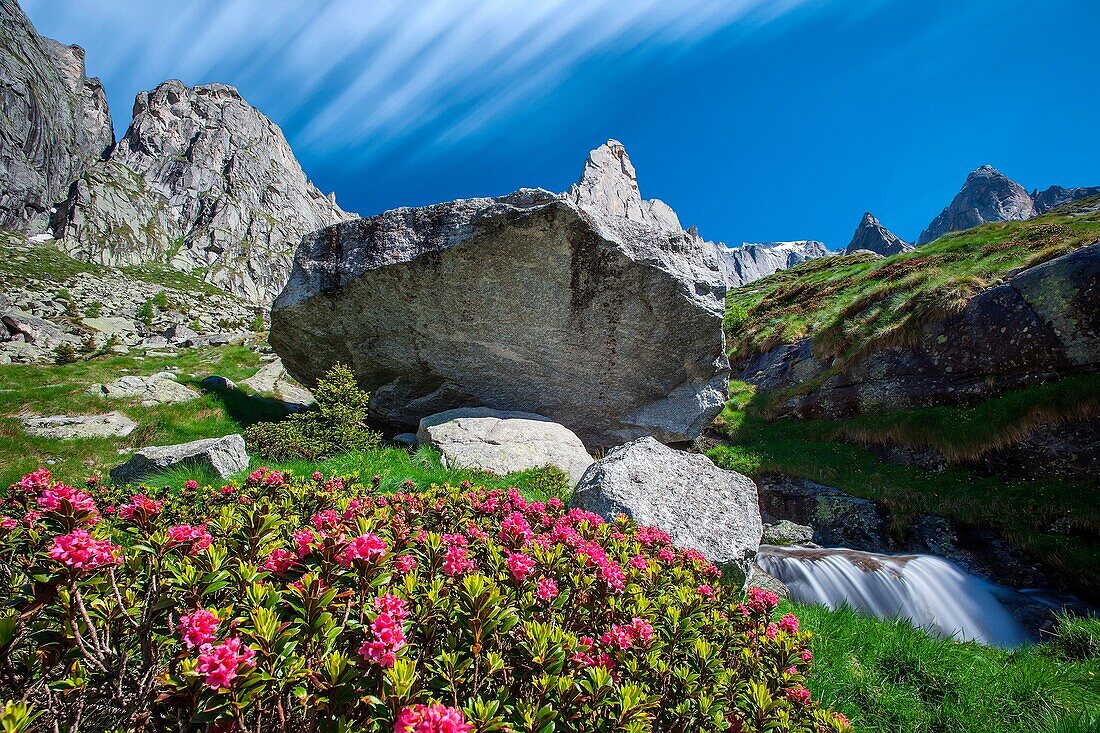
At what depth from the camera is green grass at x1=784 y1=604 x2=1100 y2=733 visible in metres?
4.84

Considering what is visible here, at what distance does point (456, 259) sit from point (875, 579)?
1363 centimetres

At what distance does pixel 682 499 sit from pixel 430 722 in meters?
7.09

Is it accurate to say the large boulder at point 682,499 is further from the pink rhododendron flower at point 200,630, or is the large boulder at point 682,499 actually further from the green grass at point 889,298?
the green grass at point 889,298

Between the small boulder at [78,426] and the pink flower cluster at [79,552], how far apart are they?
1427 centimetres

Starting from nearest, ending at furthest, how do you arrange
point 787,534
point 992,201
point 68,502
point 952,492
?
point 68,502, point 952,492, point 787,534, point 992,201

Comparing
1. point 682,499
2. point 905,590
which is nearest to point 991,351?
point 905,590

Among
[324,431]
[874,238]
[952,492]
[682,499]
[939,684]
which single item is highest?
[874,238]

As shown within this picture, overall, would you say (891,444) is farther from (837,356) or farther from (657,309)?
(657,309)

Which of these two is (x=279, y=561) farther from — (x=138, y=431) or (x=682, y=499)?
(x=138, y=431)

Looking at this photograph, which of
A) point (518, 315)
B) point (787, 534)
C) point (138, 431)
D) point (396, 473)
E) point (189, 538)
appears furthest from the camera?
Answer: point (518, 315)

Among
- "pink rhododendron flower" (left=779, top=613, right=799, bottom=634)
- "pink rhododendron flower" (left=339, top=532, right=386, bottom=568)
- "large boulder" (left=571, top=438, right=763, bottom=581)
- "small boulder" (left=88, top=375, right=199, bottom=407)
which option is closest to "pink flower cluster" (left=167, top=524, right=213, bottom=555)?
"pink rhododendron flower" (left=339, top=532, right=386, bottom=568)

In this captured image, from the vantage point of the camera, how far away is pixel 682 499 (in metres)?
7.90

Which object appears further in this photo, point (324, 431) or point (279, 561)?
point (324, 431)

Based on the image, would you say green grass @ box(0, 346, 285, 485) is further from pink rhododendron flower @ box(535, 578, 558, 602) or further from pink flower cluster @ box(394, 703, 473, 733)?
pink flower cluster @ box(394, 703, 473, 733)
